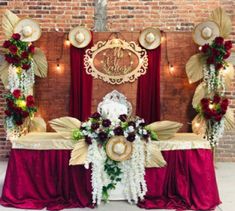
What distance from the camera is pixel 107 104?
5.19 metres

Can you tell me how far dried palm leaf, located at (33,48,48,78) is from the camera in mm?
5383

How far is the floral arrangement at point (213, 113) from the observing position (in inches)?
203

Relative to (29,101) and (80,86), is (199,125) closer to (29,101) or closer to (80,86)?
(80,86)

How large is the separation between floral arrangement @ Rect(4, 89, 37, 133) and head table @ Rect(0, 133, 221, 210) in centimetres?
87

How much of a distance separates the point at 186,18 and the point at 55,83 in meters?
2.44

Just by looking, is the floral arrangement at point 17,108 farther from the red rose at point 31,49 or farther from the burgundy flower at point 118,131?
the burgundy flower at point 118,131

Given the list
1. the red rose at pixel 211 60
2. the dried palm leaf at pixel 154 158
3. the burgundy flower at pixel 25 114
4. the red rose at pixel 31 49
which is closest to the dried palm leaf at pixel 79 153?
the dried palm leaf at pixel 154 158

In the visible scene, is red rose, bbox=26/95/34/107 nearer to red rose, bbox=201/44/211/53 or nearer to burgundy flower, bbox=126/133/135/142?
burgundy flower, bbox=126/133/135/142

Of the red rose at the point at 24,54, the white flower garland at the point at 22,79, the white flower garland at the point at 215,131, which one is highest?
the red rose at the point at 24,54

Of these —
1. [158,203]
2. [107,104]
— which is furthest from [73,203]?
[107,104]

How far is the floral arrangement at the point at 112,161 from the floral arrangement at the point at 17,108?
124 cm

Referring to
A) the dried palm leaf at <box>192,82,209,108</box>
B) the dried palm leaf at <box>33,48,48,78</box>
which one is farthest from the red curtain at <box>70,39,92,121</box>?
the dried palm leaf at <box>192,82,209,108</box>

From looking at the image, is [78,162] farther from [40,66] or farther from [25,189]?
[40,66]

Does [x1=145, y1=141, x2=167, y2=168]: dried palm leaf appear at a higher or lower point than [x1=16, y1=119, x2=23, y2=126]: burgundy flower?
lower
